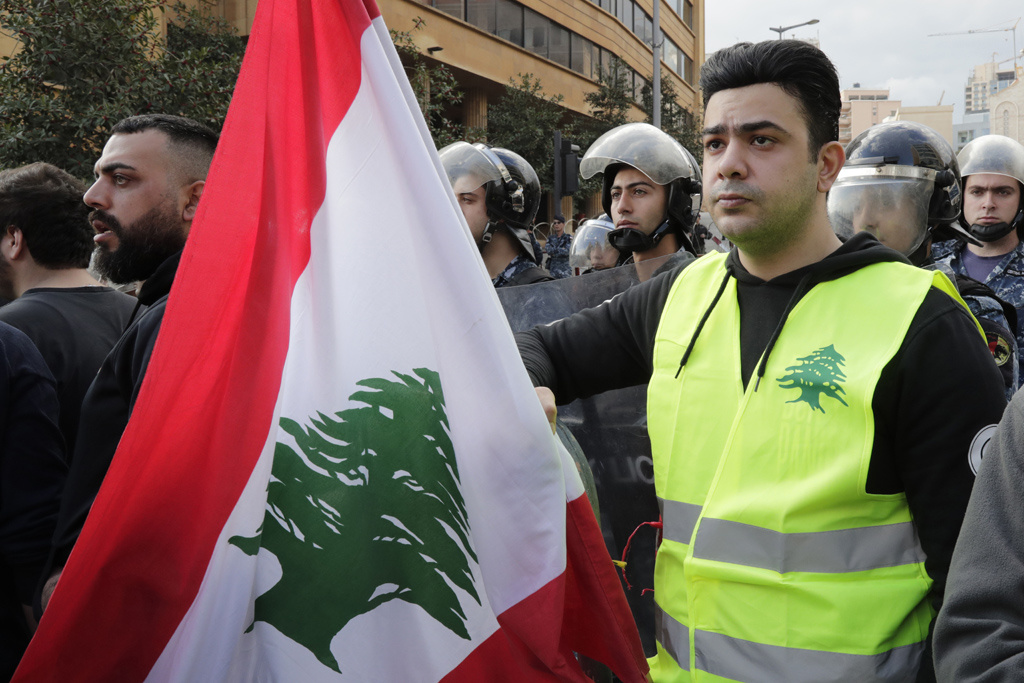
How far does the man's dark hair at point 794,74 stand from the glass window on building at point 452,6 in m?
26.5

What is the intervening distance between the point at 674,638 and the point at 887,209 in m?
2.33

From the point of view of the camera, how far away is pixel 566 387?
2361 mm

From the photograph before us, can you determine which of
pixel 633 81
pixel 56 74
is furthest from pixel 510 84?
pixel 56 74

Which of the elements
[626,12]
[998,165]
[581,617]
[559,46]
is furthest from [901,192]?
[626,12]

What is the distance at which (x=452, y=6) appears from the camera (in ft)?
89.0

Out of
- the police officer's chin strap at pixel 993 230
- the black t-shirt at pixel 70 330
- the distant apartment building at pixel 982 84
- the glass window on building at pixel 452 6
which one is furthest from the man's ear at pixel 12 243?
the distant apartment building at pixel 982 84

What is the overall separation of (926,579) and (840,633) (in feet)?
0.67

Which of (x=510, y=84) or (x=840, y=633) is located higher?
(x=510, y=84)

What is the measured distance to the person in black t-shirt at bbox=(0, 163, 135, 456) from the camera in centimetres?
307

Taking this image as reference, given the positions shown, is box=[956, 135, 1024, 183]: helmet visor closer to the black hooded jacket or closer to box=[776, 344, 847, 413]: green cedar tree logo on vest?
the black hooded jacket

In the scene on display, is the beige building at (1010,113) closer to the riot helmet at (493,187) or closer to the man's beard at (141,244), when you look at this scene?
the riot helmet at (493,187)

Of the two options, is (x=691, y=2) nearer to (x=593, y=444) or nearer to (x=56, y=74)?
(x=56, y=74)

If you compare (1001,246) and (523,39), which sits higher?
(523,39)

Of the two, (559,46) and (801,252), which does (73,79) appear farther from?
(559,46)
